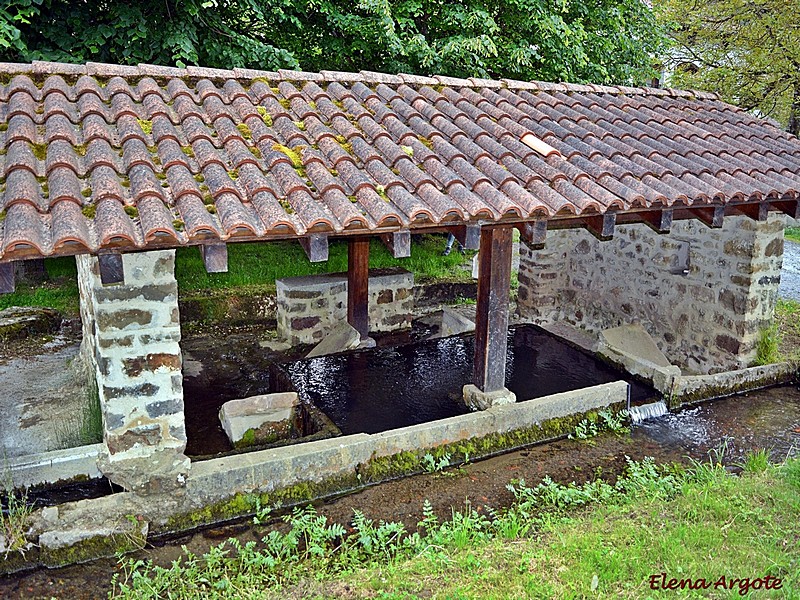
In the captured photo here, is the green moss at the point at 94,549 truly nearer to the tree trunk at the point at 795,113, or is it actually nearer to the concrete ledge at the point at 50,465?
the concrete ledge at the point at 50,465

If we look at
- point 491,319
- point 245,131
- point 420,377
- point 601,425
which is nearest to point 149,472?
point 245,131

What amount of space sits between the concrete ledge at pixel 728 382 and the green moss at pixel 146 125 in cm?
533

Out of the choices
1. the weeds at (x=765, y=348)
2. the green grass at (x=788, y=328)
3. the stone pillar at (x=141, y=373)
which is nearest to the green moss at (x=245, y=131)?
the stone pillar at (x=141, y=373)

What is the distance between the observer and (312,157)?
4414 millimetres

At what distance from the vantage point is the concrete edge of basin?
397 cm

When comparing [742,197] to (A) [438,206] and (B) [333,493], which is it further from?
(B) [333,493]

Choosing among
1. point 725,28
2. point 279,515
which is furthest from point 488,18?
point 725,28

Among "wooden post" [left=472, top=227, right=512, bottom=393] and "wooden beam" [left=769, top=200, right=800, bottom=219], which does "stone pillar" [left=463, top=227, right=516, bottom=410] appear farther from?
"wooden beam" [left=769, top=200, right=800, bottom=219]

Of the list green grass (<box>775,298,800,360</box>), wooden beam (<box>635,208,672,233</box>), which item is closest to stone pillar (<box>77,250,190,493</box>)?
wooden beam (<box>635,208,672,233</box>)

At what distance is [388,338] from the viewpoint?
29.9 ft

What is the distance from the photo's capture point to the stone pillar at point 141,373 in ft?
13.0

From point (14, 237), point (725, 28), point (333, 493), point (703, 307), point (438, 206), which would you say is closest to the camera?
point (14, 237)

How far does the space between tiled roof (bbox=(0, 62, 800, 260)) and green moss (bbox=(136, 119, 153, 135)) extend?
0.6 inches

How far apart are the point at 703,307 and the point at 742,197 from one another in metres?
2.32
